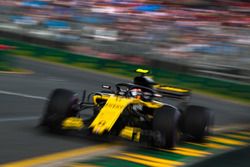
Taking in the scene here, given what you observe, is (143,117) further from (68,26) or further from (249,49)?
(68,26)

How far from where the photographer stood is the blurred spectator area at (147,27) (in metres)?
20.4

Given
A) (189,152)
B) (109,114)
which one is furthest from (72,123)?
(189,152)

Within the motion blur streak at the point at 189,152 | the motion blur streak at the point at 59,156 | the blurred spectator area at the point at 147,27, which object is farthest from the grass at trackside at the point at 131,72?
the motion blur streak at the point at 59,156

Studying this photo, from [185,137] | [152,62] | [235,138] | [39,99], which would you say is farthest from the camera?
[152,62]

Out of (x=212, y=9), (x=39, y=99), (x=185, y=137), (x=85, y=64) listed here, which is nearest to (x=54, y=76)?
(x=85, y=64)

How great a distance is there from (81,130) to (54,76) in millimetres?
10772

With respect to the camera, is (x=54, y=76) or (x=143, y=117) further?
(x=54, y=76)

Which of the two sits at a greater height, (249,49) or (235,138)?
(249,49)

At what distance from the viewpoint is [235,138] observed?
9.98m

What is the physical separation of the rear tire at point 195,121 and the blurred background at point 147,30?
433 inches

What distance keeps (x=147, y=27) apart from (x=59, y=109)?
15.5m

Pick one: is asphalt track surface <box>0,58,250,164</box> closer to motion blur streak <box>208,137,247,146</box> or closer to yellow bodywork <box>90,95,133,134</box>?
yellow bodywork <box>90,95,133,134</box>

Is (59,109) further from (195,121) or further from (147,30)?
(147,30)

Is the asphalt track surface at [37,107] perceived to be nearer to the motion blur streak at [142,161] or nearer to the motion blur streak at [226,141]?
the motion blur streak at [142,161]
